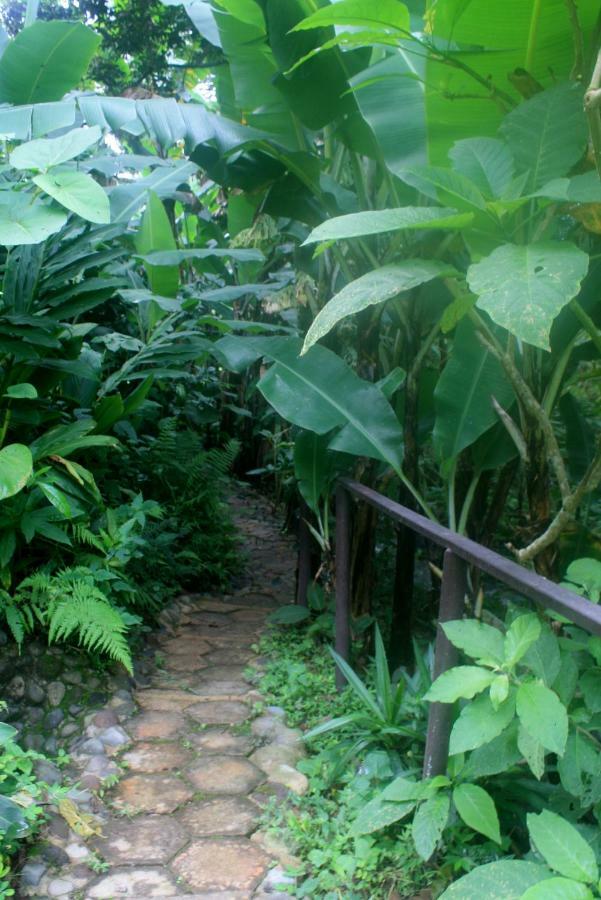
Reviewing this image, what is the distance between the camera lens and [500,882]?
151 centimetres

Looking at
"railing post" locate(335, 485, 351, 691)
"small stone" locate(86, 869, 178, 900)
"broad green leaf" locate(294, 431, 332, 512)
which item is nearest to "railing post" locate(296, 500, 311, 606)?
"broad green leaf" locate(294, 431, 332, 512)

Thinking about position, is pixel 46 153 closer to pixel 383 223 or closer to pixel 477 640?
pixel 383 223

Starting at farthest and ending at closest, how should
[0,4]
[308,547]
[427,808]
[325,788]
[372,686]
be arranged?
1. [0,4]
2. [308,547]
3. [372,686]
4. [325,788]
5. [427,808]

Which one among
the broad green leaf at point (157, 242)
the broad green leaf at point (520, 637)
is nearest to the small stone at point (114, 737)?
the broad green leaf at point (520, 637)

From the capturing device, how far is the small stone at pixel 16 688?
288 centimetres

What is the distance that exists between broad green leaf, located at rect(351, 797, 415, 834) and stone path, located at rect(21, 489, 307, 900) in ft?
0.95

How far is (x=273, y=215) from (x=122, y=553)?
1.61 metres

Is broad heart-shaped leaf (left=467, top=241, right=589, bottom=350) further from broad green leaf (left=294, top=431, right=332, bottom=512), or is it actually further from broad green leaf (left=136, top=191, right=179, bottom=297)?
broad green leaf (left=136, top=191, right=179, bottom=297)

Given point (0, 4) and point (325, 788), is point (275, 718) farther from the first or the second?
point (0, 4)

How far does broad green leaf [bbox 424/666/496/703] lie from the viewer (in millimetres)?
1630

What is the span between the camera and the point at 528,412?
2.06 m

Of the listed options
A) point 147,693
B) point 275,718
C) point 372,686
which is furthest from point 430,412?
point 147,693

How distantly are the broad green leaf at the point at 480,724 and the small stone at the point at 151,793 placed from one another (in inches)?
48.8

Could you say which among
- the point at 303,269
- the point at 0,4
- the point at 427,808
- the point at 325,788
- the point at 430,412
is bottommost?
the point at 325,788
